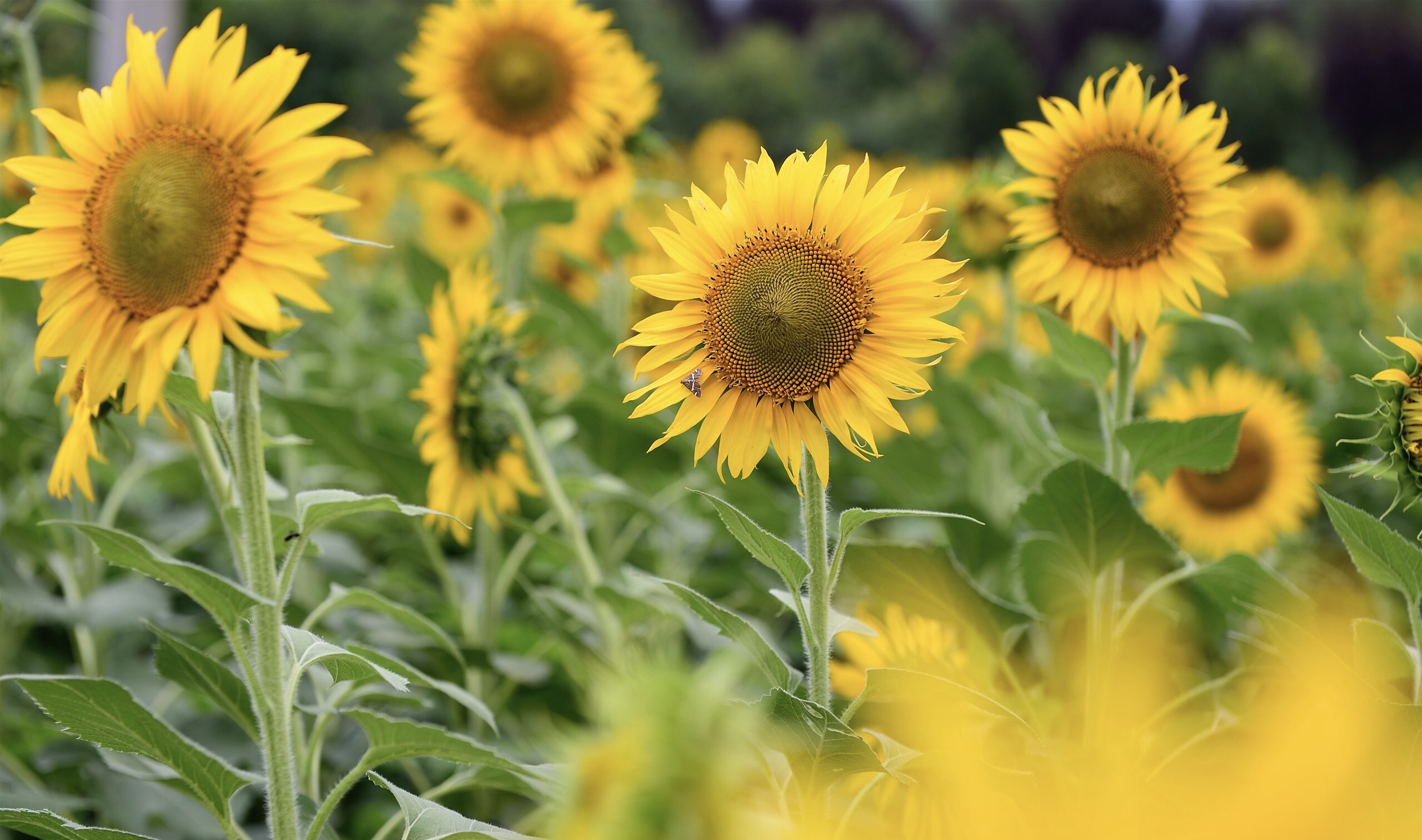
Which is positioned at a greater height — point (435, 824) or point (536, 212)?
point (536, 212)

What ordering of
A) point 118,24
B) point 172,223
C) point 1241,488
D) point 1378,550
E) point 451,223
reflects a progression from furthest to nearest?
point 451,223, point 118,24, point 1241,488, point 1378,550, point 172,223

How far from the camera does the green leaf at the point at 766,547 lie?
3.32 ft

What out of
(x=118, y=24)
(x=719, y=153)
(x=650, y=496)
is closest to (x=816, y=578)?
(x=650, y=496)

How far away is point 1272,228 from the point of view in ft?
13.9

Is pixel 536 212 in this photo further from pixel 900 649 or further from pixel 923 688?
pixel 923 688

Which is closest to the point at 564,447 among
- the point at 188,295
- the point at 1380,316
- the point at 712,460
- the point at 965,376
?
the point at 712,460

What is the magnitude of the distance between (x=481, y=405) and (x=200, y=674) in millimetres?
611

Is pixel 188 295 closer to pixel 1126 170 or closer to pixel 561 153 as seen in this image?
pixel 1126 170

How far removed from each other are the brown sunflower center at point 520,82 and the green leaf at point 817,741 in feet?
5.76

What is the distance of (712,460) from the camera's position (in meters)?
2.17

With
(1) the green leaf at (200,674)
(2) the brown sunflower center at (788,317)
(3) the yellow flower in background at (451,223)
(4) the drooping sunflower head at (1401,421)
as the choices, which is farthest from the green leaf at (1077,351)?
(3) the yellow flower in background at (451,223)

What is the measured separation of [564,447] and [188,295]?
65.8 inches

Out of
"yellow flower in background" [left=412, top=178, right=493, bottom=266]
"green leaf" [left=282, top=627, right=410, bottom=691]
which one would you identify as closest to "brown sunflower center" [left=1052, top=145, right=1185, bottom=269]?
"green leaf" [left=282, top=627, right=410, bottom=691]

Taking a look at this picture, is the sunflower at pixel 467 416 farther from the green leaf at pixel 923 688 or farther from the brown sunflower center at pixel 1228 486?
the brown sunflower center at pixel 1228 486
